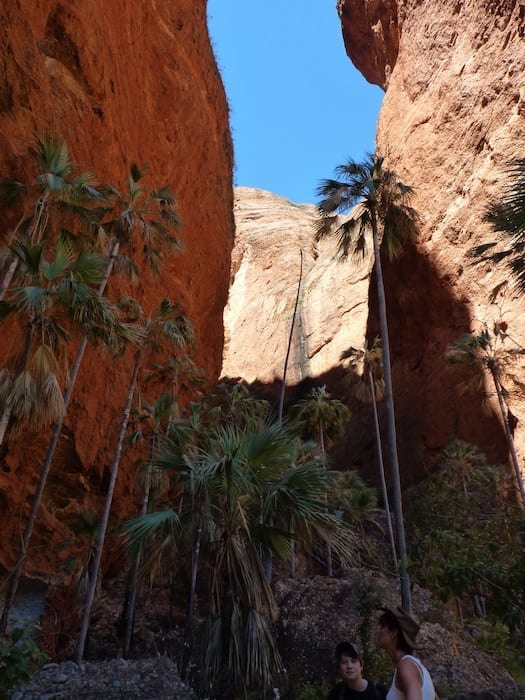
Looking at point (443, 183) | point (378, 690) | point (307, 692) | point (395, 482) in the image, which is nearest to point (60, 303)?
point (378, 690)

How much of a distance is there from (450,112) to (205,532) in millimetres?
34101

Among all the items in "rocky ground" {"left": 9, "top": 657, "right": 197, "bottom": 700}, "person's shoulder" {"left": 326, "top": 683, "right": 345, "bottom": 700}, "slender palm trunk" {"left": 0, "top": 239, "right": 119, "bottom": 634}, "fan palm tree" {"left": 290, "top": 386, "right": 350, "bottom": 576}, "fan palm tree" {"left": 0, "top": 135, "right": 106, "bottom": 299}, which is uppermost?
"fan palm tree" {"left": 290, "top": 386, "right": 350, "bottom": 576}

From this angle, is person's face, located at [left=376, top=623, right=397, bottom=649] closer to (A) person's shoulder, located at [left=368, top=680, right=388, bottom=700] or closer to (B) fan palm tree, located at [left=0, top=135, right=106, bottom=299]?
(A) person's shoulder, located at [left=368, top=680, right=388, bottom=700]

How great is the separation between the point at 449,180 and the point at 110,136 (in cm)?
2244

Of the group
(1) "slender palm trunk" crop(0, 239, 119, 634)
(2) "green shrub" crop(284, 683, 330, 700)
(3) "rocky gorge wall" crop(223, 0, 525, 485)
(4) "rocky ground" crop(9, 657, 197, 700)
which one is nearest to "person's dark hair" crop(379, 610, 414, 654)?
(1) "slender palm trunk" crop(0, 239, 119, 634)

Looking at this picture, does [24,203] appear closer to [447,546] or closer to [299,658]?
[447,546]

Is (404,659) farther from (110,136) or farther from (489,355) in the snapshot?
(489,355)

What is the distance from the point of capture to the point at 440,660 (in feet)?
50.3

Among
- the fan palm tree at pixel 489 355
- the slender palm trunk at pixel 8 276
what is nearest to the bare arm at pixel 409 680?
the slender palm trunk at pixel 8 276

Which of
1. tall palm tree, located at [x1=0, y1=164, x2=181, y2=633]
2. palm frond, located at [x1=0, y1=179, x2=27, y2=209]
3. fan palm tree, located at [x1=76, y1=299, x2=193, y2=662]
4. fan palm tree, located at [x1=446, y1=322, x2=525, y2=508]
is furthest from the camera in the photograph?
fan palm tree, located at [x1=446, y1=322, x2=525, y2=508]

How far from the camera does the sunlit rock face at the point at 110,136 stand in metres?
14.1

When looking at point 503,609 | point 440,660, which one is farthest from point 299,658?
point 503,609

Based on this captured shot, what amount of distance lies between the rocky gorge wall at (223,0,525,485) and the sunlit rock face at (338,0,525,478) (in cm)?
7

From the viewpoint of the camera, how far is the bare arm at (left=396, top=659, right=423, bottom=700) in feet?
10.0
